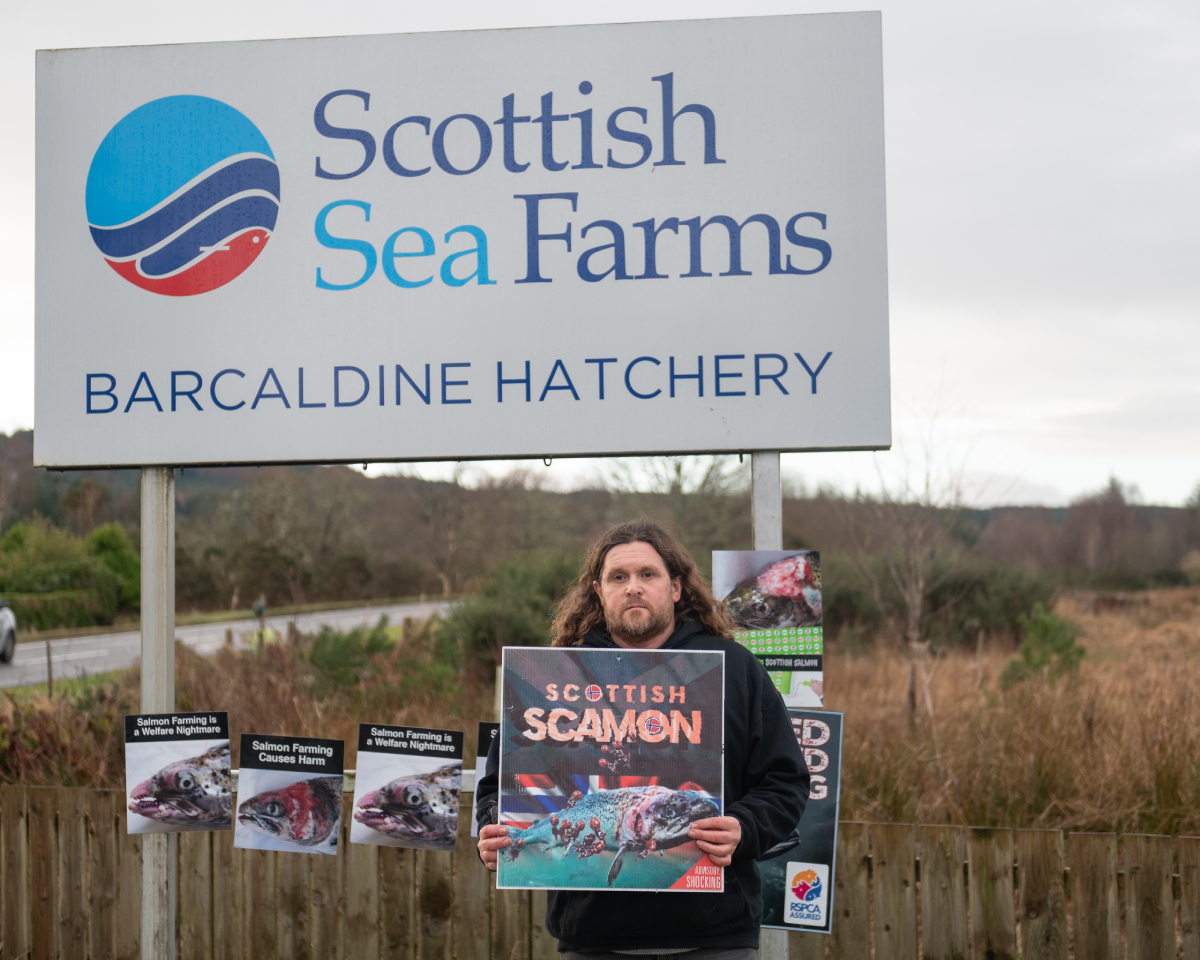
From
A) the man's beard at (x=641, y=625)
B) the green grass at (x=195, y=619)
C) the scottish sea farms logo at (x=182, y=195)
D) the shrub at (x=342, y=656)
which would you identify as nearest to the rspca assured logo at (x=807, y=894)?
the man's beard at (x=641, y=625)

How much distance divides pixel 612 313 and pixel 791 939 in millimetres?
2675

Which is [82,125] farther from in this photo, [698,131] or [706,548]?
[706,548]

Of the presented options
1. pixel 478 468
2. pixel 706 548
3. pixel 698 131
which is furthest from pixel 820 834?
pixel 478 468

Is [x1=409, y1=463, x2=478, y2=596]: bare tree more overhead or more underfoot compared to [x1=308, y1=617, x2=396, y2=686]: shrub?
more overhead

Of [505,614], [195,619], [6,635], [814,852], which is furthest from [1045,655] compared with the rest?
[195,619]

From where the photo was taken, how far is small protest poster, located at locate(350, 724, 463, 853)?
3.62 meters

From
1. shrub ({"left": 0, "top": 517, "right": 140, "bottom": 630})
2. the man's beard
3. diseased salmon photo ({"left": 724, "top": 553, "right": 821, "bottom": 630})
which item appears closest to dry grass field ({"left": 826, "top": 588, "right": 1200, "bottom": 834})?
diseased salmon photo ({"left": 724, "top": 553, "right": 821, "bottom": 630})

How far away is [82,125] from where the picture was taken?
3.66 m

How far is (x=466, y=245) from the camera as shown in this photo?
3.48 metres

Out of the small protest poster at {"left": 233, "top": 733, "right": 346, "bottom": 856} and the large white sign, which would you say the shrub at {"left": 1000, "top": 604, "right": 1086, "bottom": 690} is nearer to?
the large white sign

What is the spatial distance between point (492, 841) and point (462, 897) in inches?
82.9

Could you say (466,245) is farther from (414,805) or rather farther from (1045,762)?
(1045,762)

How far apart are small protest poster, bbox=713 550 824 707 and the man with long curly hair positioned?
1.78 ft

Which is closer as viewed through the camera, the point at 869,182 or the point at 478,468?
the point at 869,182
